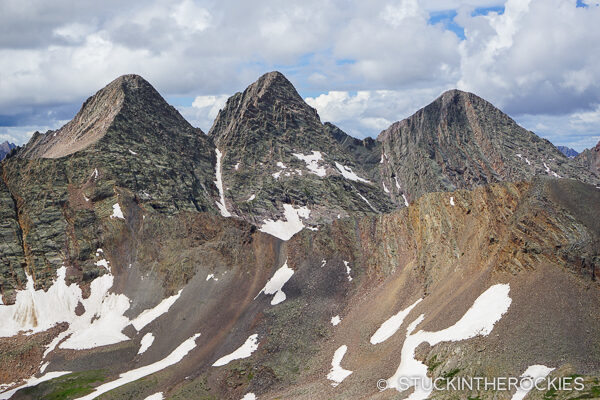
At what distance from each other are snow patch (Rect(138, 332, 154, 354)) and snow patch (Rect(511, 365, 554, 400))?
2344 inches

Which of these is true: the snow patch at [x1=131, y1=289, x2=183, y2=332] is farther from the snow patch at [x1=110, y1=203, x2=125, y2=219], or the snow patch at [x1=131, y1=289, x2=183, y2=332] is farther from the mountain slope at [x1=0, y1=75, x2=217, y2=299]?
the snow patch at [x1=110, y1=203, x2=125, y2=219]

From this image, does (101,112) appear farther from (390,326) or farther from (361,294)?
(390,326)

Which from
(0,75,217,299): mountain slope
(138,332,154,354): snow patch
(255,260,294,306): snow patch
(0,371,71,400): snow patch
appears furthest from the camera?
(0,75,217,299): mountain slope

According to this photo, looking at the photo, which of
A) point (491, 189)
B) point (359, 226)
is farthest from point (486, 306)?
point (359, 226)

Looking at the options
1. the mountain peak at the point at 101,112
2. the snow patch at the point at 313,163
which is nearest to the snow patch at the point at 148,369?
the mountain peak at the point at 101,112

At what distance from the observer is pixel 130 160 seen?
463 feet

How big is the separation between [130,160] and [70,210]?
25.6m

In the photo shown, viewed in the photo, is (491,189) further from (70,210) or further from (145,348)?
(70,210)

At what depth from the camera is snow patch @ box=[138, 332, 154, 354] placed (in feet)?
286

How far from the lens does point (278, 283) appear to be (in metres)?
95.6

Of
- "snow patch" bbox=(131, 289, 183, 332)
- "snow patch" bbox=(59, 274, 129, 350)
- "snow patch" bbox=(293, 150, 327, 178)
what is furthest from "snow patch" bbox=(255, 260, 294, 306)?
"snow patch" bbox=(293, 150, 327, 178)

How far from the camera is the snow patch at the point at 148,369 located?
75750 mm

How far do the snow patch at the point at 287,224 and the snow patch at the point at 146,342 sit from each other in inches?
2702

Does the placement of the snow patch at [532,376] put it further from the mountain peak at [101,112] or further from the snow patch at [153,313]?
the mountain peak at [101,112]
